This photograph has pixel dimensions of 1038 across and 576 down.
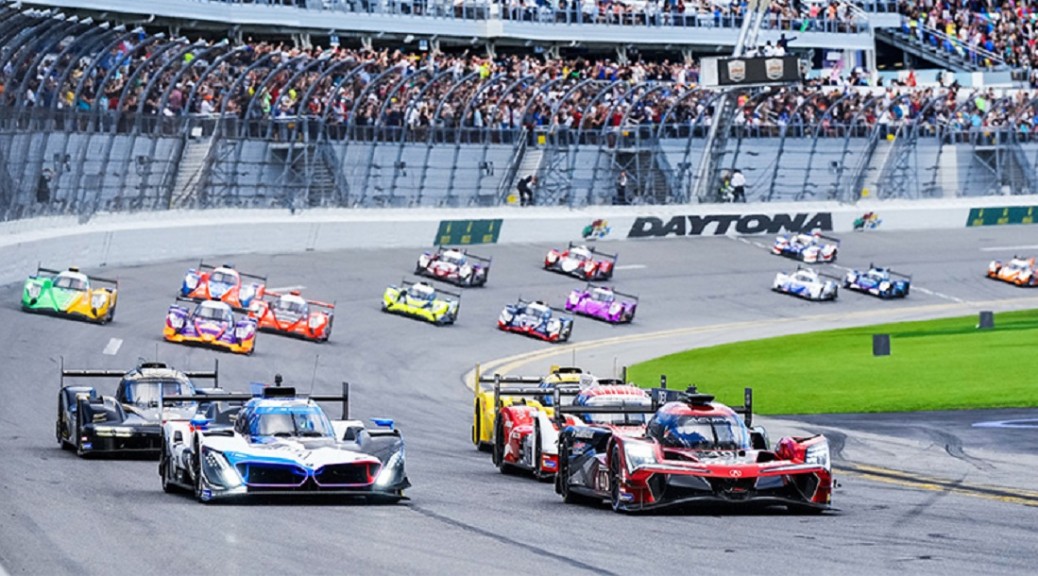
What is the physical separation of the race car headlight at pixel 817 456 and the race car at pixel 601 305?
114ft

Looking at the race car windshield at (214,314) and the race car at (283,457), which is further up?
the race car at (283,457)

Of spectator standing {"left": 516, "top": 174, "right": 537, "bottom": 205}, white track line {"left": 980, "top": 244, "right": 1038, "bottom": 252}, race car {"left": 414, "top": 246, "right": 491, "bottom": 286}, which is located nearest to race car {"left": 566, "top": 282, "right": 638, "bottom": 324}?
race car {"left": 414, "top": 246, "right": 491, "bottom": 286}

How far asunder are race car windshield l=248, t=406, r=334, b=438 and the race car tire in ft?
9.50

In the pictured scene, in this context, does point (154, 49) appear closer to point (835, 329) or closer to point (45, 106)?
point (45, 106)

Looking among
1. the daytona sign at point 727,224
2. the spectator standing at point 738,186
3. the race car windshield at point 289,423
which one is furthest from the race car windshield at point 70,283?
the spectator standing at point 738,186

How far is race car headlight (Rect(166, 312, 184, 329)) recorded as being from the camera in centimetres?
4106

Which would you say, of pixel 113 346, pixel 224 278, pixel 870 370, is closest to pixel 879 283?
pixel 870 370

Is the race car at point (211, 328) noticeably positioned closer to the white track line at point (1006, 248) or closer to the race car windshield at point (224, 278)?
the race car windshield at point (224, 278)

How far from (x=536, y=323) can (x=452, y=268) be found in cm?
714

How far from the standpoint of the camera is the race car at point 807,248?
6575 cm

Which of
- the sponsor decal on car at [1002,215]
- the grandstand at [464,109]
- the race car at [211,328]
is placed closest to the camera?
the race car at [211,328]

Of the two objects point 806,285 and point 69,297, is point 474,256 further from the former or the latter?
point 69,297

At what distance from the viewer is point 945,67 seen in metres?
91.1

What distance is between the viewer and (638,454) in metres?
17.5
